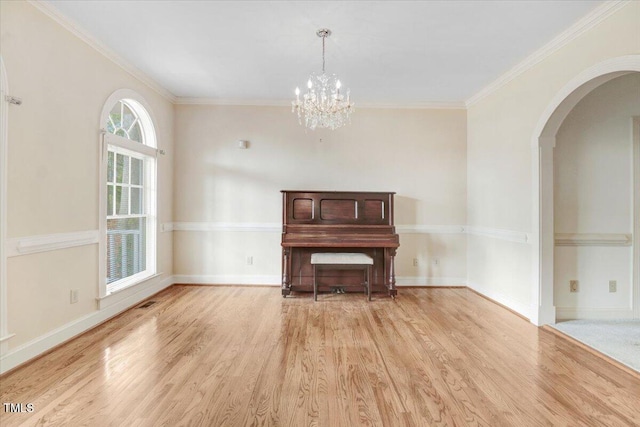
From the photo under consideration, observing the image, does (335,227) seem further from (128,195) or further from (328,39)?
(128,195)

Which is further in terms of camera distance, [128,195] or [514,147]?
[128,195]

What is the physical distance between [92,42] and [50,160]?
124cm

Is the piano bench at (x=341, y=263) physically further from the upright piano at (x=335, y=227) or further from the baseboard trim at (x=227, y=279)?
the baseboard trim at (x=227, y=279)

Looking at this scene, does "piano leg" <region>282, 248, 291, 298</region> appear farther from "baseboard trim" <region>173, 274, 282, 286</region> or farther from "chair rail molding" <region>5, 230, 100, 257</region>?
"chair rail molding" <region>5, 230, 100, 257</region>

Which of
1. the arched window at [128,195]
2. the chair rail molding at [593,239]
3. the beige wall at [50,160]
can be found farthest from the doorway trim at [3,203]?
the chair rail molding at [593,239]

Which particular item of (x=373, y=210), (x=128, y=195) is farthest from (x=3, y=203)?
(x=373, y=210)

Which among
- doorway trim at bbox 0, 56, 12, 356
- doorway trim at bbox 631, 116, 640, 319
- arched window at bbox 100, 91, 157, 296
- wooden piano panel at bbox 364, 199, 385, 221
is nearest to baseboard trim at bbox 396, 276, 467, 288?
wooden piano panel at bbox 364, 199, 385, 221

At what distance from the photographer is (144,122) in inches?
156

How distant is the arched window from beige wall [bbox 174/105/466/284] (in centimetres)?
55

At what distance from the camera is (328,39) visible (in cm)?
288

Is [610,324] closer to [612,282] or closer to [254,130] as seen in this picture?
[612,282]

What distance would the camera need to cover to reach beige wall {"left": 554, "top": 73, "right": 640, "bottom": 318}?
10.5 feet

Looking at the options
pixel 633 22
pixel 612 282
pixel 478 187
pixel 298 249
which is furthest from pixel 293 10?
pixel 612 282

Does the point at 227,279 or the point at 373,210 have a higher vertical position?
the point at 373,210
